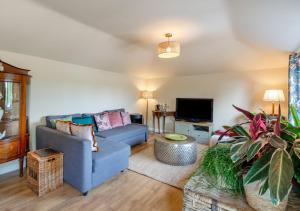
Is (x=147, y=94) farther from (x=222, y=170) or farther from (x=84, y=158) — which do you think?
(x=222, y=170)

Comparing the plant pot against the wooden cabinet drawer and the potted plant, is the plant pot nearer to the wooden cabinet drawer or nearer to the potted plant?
the potted plant

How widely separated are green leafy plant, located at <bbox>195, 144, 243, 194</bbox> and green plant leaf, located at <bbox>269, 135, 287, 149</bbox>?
326 mm

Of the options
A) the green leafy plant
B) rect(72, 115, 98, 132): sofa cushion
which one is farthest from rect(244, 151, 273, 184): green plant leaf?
rect(72, 115, 98, 132): sofa cushion

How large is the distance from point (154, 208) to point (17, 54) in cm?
331

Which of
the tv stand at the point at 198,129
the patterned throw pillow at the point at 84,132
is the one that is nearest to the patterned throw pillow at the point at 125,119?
the tv stand at the point at 198,129

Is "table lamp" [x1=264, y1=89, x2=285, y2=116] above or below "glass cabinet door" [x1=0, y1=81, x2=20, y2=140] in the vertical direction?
above

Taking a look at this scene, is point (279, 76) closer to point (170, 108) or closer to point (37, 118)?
point (170, 108)

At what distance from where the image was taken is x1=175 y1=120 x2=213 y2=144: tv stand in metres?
4.44

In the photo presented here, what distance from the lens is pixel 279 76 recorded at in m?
3.76

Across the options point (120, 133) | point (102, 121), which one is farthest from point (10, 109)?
point (120, 133)

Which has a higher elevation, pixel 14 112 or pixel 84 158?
pixel 14 112

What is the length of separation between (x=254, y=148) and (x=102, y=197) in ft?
6.35

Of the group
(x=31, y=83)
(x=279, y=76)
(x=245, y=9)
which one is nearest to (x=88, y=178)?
(x=31, y=83)

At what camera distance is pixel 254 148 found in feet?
2.60
